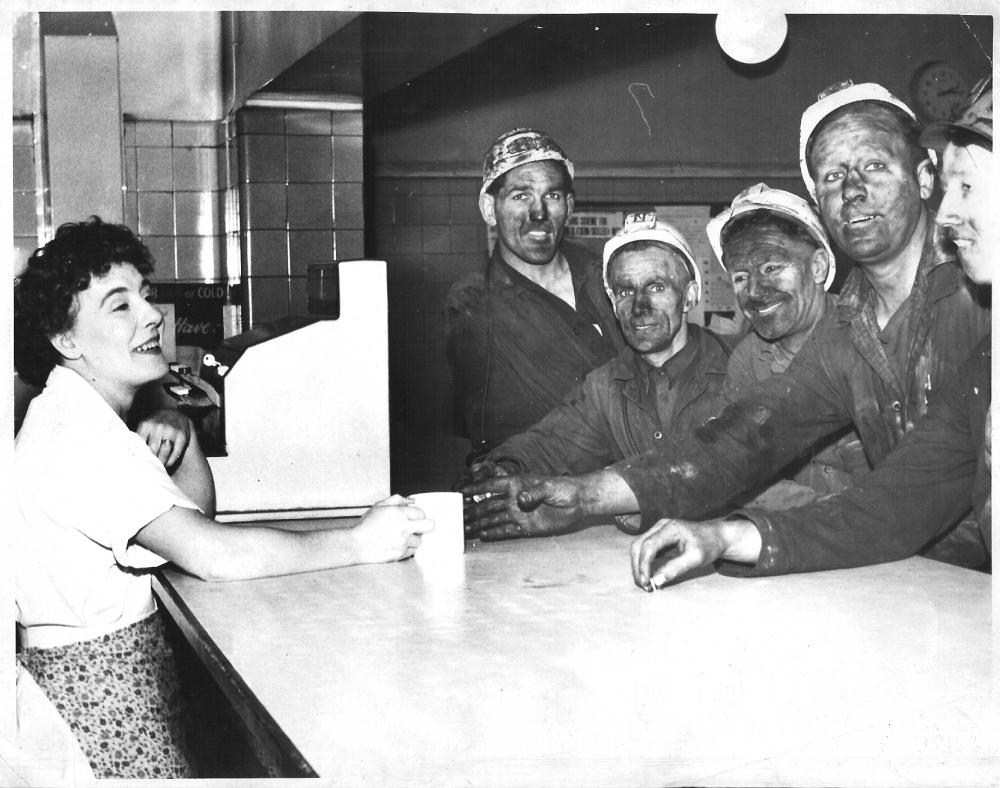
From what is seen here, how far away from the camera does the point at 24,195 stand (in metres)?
2.25

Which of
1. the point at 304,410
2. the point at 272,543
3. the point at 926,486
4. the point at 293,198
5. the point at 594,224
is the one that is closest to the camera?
the point at 272,543

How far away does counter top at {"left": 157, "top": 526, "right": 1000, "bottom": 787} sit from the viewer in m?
1.16

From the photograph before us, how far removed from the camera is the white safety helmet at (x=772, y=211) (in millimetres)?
1988

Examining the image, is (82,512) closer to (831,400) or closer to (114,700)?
(114,700)

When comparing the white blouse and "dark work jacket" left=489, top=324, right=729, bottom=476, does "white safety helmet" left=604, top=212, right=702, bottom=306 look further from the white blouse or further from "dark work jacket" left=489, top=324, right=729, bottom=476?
the white blouse

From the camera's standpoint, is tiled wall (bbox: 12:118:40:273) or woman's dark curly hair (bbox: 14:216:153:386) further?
tiled wall (bbox: 12:118:40:273)

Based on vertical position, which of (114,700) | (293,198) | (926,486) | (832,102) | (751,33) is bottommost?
(114,700)

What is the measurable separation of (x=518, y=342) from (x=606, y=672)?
116 centimetres

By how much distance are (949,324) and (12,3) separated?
1.85 meters

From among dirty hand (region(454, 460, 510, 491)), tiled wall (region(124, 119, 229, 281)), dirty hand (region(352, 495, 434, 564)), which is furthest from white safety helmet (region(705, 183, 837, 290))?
tiled wall (region(124, 119, 229, 281))

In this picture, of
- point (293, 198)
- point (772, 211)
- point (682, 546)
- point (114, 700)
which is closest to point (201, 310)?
point (293, 198)

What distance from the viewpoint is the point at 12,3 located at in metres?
1.99

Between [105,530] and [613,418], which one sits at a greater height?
[613,418]

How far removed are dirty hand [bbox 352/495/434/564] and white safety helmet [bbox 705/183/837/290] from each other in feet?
2.65
